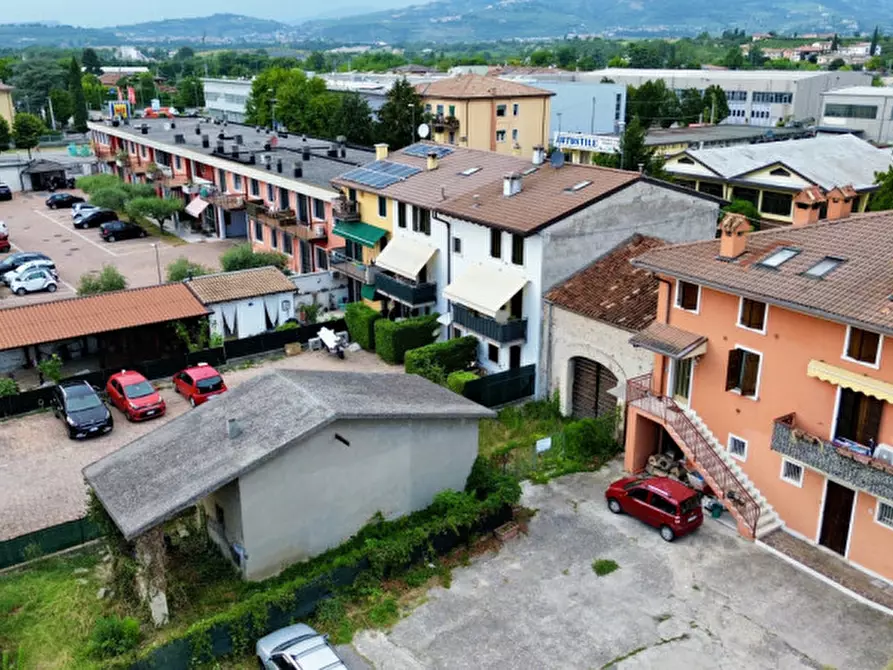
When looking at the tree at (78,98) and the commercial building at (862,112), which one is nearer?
the commercial building at (862,112)

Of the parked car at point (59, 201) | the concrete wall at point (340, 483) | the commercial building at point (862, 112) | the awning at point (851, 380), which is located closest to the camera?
the awning at point (851, 380)

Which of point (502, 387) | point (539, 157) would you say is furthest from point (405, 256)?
point (502, 387)

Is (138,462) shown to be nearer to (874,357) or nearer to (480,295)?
(480,295)

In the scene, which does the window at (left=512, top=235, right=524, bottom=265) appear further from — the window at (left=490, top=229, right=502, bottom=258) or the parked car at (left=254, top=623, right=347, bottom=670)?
the parked car at (left=254, top=623, right=347, bottom=670)

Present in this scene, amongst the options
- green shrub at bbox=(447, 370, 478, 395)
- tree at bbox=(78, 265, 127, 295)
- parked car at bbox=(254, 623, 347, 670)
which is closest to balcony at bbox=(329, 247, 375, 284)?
green shrub at bbox=(447, 370, 478, 395)

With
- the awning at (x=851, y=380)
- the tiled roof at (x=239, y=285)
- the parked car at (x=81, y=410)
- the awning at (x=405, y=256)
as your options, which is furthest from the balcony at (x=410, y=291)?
the awning at (x=851, y=380)

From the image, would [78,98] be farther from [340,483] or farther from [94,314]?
[340,483]

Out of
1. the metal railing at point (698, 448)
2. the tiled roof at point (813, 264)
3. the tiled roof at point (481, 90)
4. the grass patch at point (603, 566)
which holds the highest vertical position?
the tiled roof at point (481, 90)

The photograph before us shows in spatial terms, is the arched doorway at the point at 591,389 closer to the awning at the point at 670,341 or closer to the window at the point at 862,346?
the awning at the point at 670,341
